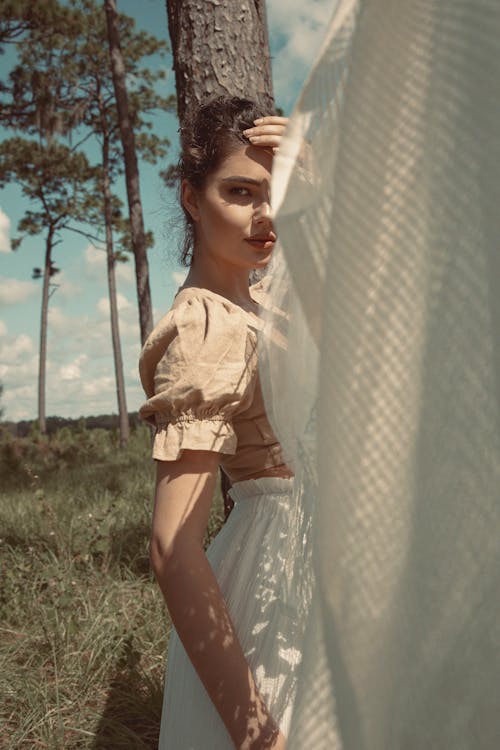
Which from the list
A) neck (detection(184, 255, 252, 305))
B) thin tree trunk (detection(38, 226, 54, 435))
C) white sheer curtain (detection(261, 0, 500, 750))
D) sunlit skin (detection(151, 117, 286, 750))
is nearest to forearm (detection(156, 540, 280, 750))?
sunlit skin (detection(151, 117, 286, 750))

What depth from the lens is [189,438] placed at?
988mm

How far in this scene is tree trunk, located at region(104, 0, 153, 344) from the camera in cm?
746

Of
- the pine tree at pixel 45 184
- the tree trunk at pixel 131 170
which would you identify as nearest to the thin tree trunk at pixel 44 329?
the pine tree at pixel 45 184

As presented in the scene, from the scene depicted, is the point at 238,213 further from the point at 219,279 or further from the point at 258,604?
the point at 258,604

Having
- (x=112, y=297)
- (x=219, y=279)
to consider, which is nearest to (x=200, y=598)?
(x=219, y=279)

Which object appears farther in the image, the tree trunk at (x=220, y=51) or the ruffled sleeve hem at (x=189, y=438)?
the tree trunk at (x=220, y=51)

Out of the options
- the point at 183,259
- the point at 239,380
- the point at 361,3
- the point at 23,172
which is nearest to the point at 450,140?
the point at 361,3

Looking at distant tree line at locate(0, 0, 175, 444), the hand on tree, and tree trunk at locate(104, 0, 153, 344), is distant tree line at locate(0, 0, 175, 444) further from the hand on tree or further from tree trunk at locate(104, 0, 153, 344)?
the hand on tree

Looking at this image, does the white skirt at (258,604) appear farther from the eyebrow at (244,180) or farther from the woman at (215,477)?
the eyebrow at (244,180)

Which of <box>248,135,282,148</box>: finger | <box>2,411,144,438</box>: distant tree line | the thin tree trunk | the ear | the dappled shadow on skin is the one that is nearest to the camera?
<box>248,135,282,148</box>: finger

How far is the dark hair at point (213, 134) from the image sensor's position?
1343 mm

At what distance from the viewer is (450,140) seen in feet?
1.85

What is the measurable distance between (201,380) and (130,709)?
2.12 meters

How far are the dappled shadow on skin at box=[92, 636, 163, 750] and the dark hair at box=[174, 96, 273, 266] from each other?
6.48 feet
